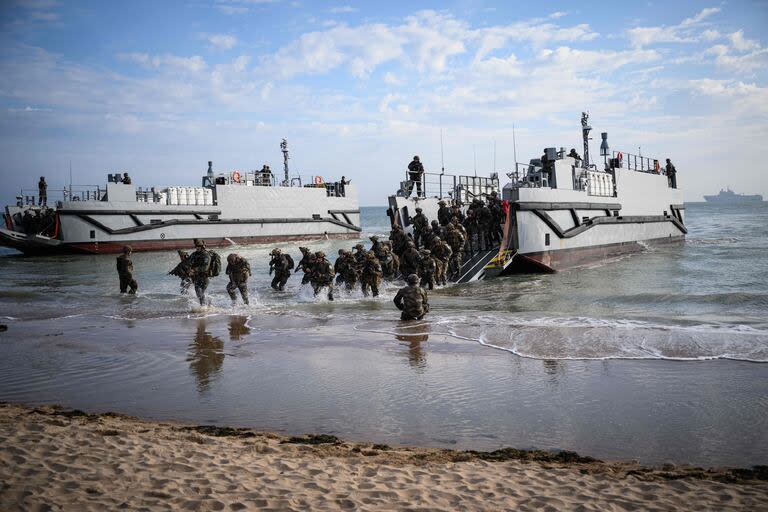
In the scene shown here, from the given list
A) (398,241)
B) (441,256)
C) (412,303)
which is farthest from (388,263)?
(412,303)

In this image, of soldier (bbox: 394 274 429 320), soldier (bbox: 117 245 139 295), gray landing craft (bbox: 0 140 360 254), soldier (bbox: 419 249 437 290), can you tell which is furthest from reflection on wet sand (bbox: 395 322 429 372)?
gray landing craft (bbox: 0 140 360 254)

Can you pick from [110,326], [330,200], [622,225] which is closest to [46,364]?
[110,326]

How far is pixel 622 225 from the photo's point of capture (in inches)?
939

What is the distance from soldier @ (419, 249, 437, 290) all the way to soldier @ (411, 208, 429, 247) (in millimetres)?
2560

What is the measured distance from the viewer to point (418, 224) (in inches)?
710

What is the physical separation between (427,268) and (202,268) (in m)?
5.73

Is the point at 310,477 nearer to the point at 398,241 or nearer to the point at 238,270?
the point at 238,270

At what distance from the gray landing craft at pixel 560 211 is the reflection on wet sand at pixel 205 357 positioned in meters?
9.20

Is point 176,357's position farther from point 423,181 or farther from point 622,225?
point 622,225

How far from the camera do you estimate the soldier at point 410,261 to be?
15336mm

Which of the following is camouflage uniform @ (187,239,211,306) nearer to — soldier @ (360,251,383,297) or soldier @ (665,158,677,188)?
soldier @ (360,251,383,297)

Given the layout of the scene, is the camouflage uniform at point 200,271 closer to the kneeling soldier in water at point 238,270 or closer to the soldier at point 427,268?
the kneeling soldier in water at point 238,270

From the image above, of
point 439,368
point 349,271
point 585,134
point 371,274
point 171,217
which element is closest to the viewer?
point 439,368

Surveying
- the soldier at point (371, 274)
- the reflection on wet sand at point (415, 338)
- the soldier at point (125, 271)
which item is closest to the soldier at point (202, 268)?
the soldier at point (125, 271)
